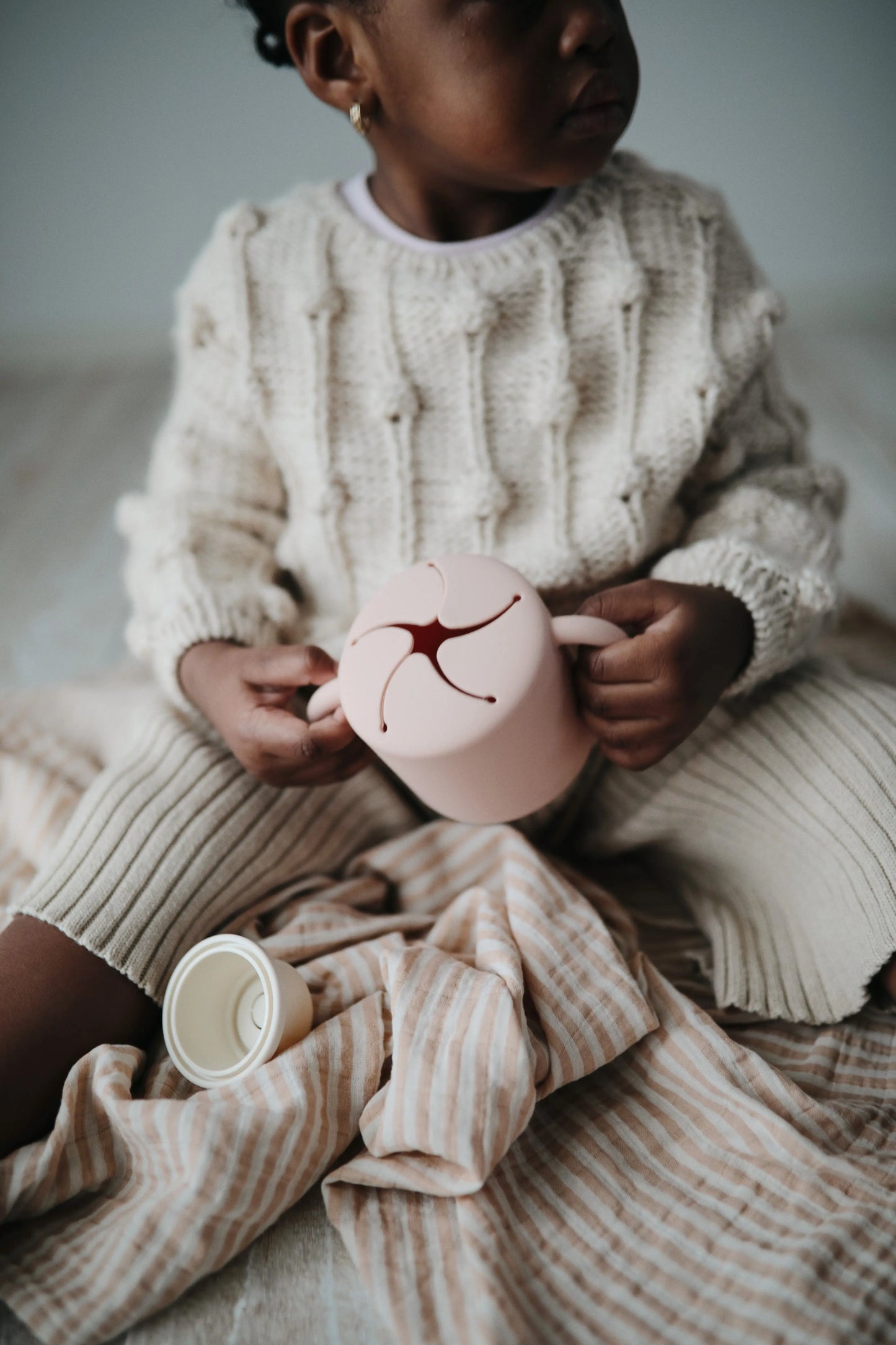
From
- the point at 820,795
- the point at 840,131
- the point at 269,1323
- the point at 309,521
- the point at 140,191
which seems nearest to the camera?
the point at 269,1323

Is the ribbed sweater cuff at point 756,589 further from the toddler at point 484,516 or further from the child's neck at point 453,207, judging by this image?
the child's neck at point 453,207

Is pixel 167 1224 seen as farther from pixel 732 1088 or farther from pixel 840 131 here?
pixel 840 131

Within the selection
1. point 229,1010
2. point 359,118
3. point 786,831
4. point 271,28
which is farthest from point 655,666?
point 271,28

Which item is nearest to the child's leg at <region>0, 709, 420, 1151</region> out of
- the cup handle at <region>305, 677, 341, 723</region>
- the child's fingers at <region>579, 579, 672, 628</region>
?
the cup handle at <region>305, 677, 341, 723</region>

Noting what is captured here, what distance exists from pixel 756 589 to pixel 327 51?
420mm

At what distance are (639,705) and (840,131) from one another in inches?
47.5

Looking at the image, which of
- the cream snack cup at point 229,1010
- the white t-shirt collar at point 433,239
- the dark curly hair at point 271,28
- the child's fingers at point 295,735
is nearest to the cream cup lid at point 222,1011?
the cream snack cup at point 229,1010

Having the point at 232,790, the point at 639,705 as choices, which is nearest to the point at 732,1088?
the point at 639,705

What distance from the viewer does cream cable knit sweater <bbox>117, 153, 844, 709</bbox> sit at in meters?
0.64

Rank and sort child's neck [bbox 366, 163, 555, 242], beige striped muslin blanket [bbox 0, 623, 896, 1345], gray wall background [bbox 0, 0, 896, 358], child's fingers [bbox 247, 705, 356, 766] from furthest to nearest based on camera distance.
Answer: gray wall background [bbox 0, 0, 896, 358] → child's neck [bbox 366, 163, 555, 242] → child's fingers [bbox 247, 705, 356, 766] → beige striped muslin blanket [bbox 0, 623, 896, 1345]

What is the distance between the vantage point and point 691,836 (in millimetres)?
650

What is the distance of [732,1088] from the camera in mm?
499

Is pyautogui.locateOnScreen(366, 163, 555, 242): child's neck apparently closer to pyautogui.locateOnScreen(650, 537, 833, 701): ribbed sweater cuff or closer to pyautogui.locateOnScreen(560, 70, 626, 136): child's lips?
pyautogui.locateOnScreen(560, 70, 626, 136): child's lips

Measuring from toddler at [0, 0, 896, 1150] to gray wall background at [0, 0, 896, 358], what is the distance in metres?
0.19
